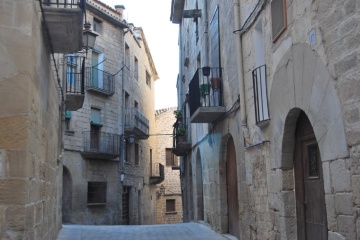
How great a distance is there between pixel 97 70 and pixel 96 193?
5.53 m

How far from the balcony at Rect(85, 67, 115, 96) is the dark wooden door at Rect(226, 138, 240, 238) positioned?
10.9 m

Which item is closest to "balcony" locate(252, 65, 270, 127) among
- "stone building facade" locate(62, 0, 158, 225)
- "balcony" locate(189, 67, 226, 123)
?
"balcony" locate(189, 67, 226, 123)

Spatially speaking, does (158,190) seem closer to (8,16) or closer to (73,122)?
(73,122)

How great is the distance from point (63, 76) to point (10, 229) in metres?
6.32

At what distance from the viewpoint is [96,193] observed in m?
19.9

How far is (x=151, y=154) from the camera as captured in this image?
30516 mm

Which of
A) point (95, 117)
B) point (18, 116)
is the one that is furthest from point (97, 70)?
point (18, 116)

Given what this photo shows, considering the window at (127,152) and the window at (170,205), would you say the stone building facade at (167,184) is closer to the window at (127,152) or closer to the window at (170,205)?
the window at (170,205)

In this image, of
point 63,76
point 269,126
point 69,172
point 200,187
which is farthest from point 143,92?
point 269,126

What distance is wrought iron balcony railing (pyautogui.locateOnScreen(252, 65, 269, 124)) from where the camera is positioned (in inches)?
254

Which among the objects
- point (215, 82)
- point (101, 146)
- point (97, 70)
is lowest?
point (101, 146)

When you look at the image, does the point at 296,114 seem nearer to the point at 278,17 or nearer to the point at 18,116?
the point at 278,17

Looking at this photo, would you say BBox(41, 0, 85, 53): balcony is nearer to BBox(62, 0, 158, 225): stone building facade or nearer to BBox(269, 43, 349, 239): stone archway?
BBox(269, 43, 349, 239): stone archway

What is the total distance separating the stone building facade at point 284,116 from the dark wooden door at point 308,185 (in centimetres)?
1
